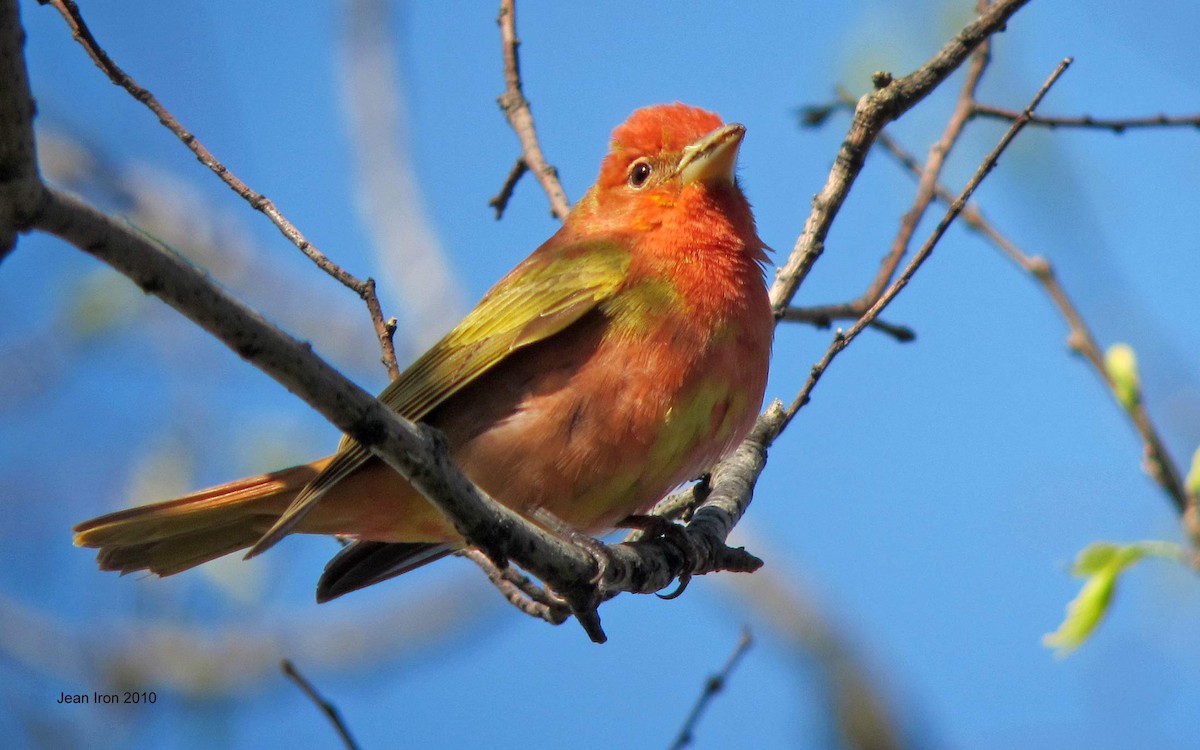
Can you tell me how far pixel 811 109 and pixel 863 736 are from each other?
3.69 metres

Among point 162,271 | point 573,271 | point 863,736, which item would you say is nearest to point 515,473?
point 573,271

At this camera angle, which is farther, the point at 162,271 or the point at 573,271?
the point at 573,271

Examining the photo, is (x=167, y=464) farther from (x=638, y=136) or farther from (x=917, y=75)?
(x=917, y=75)

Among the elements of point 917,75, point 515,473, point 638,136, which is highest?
point 638,136

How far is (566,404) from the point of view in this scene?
4.19 m

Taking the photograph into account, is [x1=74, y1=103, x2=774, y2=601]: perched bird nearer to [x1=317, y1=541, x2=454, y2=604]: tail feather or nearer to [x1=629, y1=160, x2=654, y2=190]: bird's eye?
[x1=317, y1=541, x2=454, y2=604]: tail feather

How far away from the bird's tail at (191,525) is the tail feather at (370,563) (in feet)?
1.29

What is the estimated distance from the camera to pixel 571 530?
4.04 m

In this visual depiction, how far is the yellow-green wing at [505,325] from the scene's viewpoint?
432 centimetres

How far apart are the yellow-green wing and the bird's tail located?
315 mm

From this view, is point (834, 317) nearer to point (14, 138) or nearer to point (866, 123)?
point (866, 123)

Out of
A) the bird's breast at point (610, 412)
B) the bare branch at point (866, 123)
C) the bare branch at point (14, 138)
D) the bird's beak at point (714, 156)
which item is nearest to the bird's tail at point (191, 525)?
the bird's breast at point (610, 412)

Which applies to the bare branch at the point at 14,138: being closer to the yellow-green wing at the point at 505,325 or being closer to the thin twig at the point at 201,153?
the thin twig at the point at 201,153

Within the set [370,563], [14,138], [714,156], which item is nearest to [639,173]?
[714,156]
